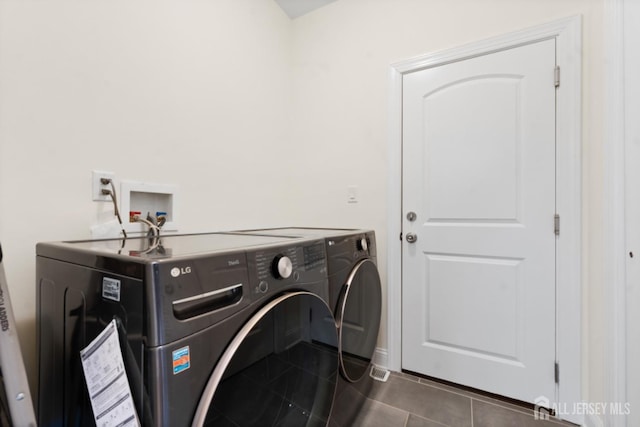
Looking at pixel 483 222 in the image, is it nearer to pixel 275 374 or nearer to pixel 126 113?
pixel 275 374

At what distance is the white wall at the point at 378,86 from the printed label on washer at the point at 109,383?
148 cm

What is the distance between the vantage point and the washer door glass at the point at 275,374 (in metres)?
0.61

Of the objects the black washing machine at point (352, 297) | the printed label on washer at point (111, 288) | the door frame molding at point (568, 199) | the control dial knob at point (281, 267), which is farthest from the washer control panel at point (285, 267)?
the door frame molding at point (568, 199)

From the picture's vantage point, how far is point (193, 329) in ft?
1.86

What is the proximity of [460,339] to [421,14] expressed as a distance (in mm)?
1895

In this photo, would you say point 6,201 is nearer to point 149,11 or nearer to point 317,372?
point 149,11

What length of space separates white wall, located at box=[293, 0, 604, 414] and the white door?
133mm

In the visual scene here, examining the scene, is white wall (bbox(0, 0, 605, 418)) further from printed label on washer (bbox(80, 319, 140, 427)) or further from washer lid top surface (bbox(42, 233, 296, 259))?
printed label on washer (bbox(80, 319, 140, 427))

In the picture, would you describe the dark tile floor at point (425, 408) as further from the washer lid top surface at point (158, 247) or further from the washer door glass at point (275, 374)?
the washer lid top surface at point (158, 247)

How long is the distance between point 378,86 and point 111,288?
1.77 meters

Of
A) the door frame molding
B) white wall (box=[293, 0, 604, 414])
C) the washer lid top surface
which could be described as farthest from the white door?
the washer lid top surface

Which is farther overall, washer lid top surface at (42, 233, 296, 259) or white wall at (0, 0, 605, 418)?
white wall at (0, 0, 605, 418)

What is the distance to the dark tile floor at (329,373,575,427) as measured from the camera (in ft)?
4.37

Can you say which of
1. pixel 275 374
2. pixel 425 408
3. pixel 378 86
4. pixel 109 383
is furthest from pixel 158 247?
pixel 378 86
